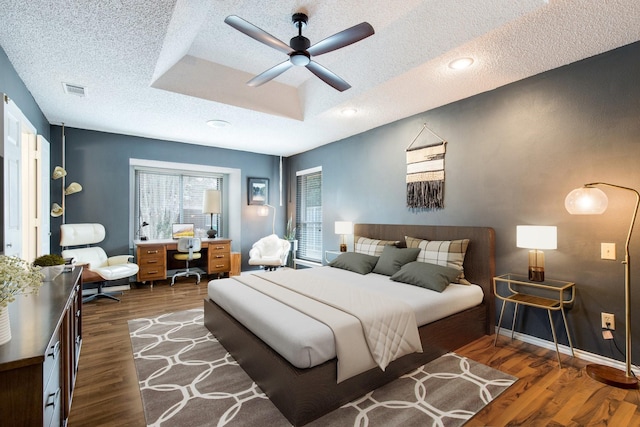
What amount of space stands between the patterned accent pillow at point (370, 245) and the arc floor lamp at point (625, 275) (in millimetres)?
2067

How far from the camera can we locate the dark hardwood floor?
6.06 ft

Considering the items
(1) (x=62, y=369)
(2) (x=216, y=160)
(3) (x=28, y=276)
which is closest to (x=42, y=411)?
(3) (x=28, y=276)

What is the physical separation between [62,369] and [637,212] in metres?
4.01

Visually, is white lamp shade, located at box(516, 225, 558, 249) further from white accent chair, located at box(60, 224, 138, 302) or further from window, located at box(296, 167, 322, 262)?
white accent chair, located at box(60, 224, 138, 302)

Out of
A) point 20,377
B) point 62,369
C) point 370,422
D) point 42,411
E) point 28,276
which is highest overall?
point 28,276

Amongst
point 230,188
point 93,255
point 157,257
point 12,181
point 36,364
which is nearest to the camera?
point 36,364

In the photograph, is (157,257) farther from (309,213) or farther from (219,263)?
(309,213)

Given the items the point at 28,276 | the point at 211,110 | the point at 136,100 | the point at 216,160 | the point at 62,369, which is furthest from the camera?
the point at 216,160

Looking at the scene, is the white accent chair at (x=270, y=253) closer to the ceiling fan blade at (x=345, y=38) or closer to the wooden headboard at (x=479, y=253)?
the wooden headboard at (x=479, y=253)

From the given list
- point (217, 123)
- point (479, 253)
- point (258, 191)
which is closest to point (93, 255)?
point (217, 123)

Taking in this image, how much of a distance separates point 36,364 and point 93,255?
423cm

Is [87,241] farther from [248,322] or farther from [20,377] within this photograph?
[20,377]

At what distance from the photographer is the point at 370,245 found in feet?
13.9

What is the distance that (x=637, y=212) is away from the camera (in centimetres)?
235
